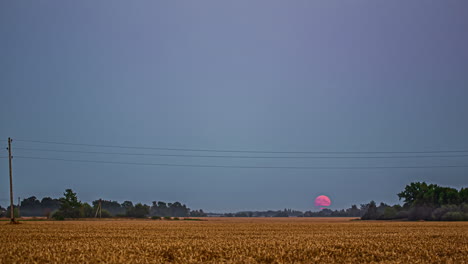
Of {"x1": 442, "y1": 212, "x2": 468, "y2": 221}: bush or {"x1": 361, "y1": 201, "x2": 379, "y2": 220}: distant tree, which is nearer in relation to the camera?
{"x1": 442, "y1": 212, "x2": 468, "y2": 221}: bush

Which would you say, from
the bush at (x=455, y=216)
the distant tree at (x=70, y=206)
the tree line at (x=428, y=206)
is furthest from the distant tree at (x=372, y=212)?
the distant tree at (x=70, y=206)

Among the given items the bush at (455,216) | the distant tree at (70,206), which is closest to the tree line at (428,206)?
the bush at (455,216)

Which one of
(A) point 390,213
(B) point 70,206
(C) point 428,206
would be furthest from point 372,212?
(B) point 70,206

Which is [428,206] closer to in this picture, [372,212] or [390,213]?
[390,213]

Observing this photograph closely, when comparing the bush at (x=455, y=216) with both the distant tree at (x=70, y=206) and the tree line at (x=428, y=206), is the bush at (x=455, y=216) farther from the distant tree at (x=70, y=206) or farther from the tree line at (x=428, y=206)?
the distant tree at (x=70, y=206)

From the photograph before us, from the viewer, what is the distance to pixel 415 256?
65.2 ft

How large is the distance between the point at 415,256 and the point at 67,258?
15.3 metres

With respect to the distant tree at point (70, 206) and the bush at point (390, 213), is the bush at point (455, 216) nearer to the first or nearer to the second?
the bush at point (390, 213)

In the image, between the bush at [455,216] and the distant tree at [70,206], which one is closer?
the bush at [455,216]

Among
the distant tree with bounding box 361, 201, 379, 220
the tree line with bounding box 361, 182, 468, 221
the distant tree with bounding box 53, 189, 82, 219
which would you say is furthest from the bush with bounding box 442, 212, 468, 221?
the distant tree with bounding box 53, 189, 82, 219

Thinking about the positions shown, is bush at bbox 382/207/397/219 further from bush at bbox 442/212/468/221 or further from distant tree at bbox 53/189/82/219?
distant tree at bbox 53/189/82/219

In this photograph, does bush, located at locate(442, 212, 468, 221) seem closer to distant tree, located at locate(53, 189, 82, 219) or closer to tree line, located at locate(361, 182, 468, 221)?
tree line, located at locate(361, 182, 468, 221)

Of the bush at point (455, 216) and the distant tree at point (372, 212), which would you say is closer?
the bush at point (455, 216)

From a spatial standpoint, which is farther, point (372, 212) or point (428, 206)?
point (372, 212)
